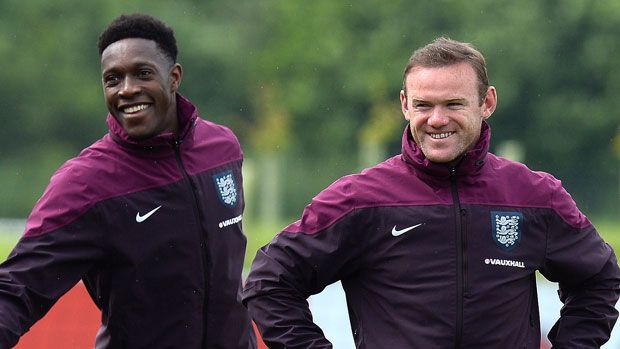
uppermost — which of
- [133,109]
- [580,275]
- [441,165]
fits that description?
[133,109]

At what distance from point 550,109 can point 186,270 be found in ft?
94.9

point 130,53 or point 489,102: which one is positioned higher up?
point 130,53

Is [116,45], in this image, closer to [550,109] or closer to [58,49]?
[550,109]

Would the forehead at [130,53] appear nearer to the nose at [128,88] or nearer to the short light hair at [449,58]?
the nose at [128,88]

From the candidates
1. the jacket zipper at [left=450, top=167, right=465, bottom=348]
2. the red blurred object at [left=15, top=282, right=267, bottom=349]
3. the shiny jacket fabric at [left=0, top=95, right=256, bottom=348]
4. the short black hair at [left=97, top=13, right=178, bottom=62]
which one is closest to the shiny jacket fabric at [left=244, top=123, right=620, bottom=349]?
the jacket zipper at [left=450, top=167, right=465, bottom=348]

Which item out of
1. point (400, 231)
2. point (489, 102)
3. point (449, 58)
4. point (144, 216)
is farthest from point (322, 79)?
point (400, 231)

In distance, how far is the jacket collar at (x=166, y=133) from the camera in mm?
6066

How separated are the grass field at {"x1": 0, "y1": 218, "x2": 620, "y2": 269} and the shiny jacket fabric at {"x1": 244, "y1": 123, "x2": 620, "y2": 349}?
585 inches

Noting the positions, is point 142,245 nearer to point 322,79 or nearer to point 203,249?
point 203,249

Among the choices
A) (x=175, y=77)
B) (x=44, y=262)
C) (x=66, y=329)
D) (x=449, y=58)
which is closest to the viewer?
(x=449, y=58)

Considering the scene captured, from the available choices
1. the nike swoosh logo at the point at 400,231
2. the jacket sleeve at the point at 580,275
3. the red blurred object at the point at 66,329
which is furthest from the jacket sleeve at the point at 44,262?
the red blurred object at the point at 66,329

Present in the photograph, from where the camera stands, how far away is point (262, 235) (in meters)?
26.4

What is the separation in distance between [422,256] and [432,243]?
0.20 feet

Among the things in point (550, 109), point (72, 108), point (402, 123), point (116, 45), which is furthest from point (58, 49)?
point (116, 45)
